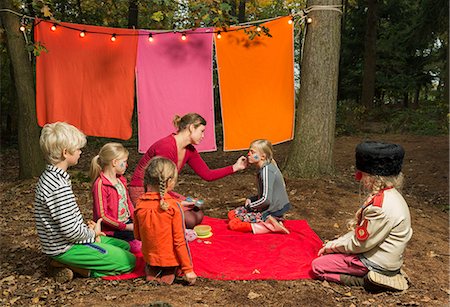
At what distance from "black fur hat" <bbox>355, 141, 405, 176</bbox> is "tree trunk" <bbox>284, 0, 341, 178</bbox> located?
2.84m

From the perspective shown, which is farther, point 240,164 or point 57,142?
point 240,164

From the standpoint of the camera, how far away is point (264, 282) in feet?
10.4

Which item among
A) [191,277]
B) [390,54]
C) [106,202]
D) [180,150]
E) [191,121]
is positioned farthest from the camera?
[390,54]

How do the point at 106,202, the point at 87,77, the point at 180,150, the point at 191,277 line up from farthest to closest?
the point at 87,77
the point at 180,150
the point at 106,202
the point at 191,277

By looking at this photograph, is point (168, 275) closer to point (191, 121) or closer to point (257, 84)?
point (191, 121)

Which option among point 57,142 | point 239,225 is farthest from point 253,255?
point 57,142

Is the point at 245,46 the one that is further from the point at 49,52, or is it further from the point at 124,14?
the point at 124,14

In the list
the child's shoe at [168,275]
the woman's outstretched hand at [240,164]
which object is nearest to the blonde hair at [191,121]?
the woman's outstretched hand at [240,164]

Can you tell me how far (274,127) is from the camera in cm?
580

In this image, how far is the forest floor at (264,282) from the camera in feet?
9.57

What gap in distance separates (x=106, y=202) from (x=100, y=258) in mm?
554

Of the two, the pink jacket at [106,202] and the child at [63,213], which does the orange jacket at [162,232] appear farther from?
the pink jacket at [106,202]

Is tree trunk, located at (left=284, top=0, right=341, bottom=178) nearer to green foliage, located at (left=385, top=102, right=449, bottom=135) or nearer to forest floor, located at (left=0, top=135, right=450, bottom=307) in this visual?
forest floor, located at (left=0, top=135, right=450, bottom=307)

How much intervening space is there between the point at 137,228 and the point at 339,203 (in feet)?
9.30
